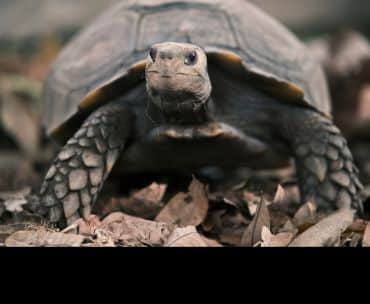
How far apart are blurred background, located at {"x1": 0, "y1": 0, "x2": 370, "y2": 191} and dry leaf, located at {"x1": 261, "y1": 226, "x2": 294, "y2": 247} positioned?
2.06 meters

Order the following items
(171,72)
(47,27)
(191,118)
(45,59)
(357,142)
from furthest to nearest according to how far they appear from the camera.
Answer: (47,27), (45,59), (357,142), (191,118), (171,72)

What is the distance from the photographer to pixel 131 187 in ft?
11.3

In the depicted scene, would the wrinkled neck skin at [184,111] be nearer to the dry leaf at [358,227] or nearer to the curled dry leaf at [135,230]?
the curled dry leaf at [135,230]

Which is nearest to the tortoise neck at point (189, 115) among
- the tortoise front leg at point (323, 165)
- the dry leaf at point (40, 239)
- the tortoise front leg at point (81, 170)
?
the tortoise front leg at point (81, 170)

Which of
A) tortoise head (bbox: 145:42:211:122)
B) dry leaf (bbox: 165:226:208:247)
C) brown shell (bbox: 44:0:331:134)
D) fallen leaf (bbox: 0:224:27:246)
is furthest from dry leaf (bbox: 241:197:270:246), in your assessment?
brown shell (bbox: 44:0:331:134)

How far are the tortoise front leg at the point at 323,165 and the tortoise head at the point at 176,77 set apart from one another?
0.64 metres

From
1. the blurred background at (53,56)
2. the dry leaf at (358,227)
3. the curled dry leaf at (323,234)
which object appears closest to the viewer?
the curled dry leaf at (323,234)

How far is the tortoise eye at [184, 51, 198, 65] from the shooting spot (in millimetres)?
2445

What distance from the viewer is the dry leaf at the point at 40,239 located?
1.87 metres

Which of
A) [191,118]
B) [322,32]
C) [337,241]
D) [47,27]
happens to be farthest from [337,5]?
[337,241]

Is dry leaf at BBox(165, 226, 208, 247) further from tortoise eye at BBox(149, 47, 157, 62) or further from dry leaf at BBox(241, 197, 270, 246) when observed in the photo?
tortoise eye at BBox(149, 47, 157, 62)
